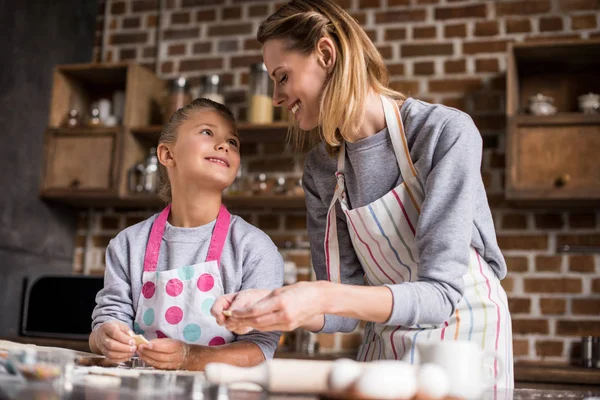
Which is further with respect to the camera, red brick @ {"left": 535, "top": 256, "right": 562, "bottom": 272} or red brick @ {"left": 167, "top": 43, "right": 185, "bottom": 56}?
red brick @ {"left": 167, "top": 43, "right": 185, "bottom": 56}

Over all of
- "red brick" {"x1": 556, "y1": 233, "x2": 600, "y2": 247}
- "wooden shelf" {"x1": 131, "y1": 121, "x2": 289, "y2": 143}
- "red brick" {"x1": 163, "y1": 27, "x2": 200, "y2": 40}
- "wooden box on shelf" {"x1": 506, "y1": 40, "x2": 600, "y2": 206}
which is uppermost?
"red brick" {"x1": 163, "y1": 27, "x2": 200, "y2": 40}

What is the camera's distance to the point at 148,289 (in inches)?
56.2

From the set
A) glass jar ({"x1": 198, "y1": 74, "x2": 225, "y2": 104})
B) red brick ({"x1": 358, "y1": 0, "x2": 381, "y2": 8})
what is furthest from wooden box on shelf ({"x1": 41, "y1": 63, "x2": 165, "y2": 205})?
red brick ({"x1": 358, "y1": 0, "x2": 381, "y2": 8})

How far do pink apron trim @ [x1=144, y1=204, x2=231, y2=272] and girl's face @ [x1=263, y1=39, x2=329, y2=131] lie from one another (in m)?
0.30

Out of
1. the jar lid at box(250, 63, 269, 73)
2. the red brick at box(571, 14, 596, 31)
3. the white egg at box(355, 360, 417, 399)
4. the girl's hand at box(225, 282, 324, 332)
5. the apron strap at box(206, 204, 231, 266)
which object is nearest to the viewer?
the white egg at box(355, 360, 417, 399)

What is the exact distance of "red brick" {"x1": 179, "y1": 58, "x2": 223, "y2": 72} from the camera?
3.10m

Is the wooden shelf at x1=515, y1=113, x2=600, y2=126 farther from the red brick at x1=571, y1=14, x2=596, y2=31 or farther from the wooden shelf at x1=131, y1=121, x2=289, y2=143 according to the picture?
the wooden shelf at x1=131, y1=121, x2=289, y2=143

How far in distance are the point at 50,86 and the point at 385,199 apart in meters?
2.28

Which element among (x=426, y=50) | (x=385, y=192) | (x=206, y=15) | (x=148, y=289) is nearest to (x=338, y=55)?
(x=385, y=192)

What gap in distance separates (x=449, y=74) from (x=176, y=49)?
125cm

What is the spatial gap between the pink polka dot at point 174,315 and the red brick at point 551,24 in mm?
2005

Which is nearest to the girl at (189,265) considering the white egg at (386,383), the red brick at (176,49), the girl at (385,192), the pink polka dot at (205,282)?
the pink polka dot at (205,282)

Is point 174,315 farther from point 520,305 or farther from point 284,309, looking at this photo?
point 520,305

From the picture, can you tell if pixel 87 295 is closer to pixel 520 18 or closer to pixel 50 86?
pixel 50 86
